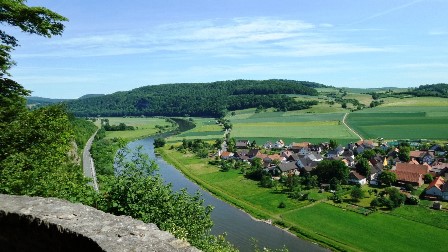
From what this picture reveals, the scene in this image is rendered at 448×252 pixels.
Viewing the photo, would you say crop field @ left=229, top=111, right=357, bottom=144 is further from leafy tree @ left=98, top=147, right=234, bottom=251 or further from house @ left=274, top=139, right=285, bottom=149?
leafy tree @ left=98, top=147, right=234, bottom=251

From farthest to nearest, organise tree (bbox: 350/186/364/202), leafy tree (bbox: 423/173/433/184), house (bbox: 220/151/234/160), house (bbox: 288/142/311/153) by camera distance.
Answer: house (bbox: 288/142/311/153), house (bbox: 220/151/234/160), leafy tree (bbox: 423/173/433/184), tree (bbox: 350/186/364/202)

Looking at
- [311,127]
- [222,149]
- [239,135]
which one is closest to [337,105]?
[311,127]

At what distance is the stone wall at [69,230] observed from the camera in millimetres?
5484

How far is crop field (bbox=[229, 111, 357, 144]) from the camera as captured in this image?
312ft

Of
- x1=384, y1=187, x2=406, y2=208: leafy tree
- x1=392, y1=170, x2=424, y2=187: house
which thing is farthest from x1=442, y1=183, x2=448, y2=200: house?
x1=384, y1=187, x2=406, y2=208: leafy tree

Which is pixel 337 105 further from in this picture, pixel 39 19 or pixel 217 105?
pixel 39 19

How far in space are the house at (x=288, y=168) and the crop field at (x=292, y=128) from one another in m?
28.0

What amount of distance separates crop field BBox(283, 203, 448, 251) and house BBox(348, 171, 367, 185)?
13071 millimetres

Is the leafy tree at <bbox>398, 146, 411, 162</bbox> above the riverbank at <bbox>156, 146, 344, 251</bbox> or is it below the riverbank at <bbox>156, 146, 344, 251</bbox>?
above

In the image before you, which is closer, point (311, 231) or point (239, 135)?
point (311, 231)

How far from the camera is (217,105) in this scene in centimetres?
17175

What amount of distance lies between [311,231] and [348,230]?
3.65 m

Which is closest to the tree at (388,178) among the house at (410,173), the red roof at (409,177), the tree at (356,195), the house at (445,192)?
the house at (410,173)

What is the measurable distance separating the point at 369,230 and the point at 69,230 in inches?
Answer: 1408
